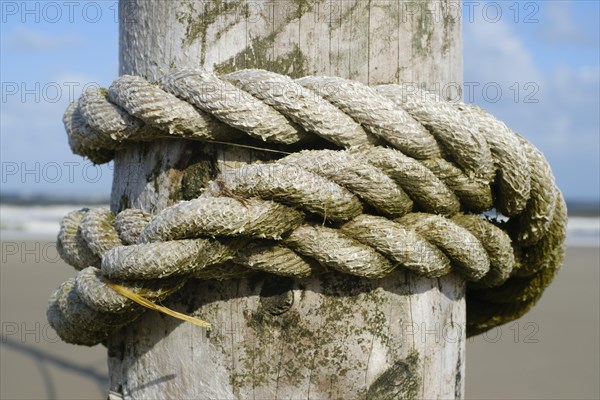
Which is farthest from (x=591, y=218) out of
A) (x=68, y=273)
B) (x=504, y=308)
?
(x=504, y=308)

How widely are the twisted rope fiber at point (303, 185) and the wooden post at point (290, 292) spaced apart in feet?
0.14

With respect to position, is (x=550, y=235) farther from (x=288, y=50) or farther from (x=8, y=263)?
(x=8, y=263)

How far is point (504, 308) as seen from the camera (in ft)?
6.15

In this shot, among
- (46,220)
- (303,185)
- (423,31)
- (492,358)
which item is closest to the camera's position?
(303,185)

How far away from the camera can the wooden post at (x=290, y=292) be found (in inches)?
51.7

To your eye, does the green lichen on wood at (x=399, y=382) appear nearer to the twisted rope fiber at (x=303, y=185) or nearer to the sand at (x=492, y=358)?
the twisted rope fiber at (x=303, y=185)

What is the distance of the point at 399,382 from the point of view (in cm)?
136

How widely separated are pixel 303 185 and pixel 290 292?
20 cm

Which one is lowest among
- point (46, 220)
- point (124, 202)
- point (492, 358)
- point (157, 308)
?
point (46, 220)

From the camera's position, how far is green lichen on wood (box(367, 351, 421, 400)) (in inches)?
52.8

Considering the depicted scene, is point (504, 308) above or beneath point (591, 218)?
above

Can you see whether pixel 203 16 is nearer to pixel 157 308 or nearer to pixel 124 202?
pixel 124 202

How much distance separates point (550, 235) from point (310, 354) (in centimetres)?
72

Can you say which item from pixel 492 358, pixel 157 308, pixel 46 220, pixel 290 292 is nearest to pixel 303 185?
pixel 290 292
